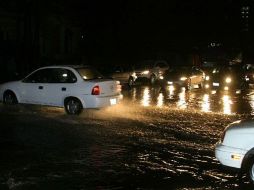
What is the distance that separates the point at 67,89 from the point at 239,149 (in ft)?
31.4

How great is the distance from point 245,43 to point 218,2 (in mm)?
18221

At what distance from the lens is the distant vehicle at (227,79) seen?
30.0 metres

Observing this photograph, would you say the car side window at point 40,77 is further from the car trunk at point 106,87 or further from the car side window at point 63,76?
the car trunk at point 106,87

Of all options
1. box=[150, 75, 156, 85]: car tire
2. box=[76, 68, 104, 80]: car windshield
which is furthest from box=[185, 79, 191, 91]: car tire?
box=[76, 68, 104, 80]: car windshield

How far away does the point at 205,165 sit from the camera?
32.9 ft

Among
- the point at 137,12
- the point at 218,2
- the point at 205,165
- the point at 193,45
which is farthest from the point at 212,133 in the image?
the point at 218,2

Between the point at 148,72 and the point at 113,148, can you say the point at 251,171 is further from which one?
the point at 148,72

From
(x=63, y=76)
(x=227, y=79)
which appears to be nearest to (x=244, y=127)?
(x=63, y=76)

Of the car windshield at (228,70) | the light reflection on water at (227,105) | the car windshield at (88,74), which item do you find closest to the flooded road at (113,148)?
the light reflection on water at (227,105)

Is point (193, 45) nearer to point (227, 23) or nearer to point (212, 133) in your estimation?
point (227, 23)

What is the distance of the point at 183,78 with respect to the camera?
3102 centimetres

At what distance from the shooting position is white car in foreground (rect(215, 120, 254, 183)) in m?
8.15

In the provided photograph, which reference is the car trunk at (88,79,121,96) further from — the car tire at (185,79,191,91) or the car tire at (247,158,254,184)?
the car tire at (185,79,191,91)

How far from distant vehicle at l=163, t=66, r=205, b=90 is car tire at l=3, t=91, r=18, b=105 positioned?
14.4 meters
